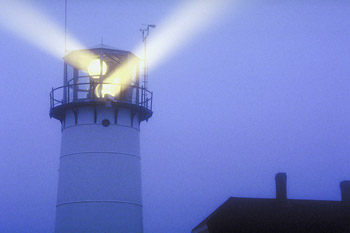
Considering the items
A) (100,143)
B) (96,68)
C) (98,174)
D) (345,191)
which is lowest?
(345,191)

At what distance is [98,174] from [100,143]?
1005 millimetres

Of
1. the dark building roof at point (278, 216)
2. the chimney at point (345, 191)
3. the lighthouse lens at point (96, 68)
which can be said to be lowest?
the dark building roof at point (278, 216)

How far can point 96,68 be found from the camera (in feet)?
76.1

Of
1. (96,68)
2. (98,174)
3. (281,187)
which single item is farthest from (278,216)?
(96,68)

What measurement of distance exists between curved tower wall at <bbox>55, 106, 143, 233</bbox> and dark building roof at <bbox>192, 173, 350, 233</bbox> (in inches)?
208

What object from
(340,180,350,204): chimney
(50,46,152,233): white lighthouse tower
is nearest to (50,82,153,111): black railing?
(50,46,152,233): white lighthouse tower

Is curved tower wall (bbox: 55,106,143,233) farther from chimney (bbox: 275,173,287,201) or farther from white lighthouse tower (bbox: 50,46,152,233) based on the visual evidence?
chimney (bbox: 275,173,287,201)

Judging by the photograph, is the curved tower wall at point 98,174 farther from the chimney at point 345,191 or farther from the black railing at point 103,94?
the chimney at point 345,191

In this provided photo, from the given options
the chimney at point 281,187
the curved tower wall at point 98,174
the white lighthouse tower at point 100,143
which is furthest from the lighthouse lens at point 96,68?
the chimney at point 281,187

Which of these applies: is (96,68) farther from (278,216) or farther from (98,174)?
(278,216)

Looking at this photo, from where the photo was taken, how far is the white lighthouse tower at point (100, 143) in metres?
22.6

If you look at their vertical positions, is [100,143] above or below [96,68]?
below

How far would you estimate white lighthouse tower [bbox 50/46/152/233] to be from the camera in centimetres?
2264

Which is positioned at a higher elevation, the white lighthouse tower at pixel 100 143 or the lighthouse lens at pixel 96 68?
the lighthouse lens at pixel 96 68
